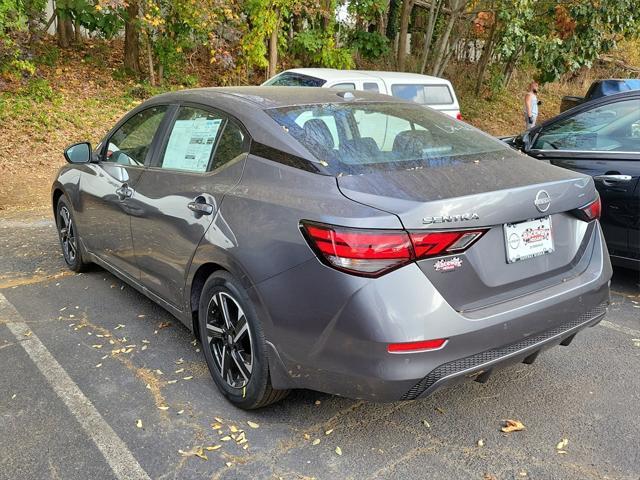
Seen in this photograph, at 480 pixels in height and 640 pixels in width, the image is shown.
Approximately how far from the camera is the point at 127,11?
39.8ft

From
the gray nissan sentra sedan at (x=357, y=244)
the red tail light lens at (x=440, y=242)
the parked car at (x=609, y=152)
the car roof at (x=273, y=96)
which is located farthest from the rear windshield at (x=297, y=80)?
the red tail light lens at (x=440, y=242)

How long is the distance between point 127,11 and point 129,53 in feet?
4.14

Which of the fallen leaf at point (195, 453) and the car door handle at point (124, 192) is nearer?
the fallen leaf at point (195, 453)

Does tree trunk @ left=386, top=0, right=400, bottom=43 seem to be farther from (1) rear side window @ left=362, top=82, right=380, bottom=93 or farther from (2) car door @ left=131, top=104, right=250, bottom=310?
(2) car door @ left=131, top=104, right=250, bottom=310

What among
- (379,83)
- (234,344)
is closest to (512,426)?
(234,344)

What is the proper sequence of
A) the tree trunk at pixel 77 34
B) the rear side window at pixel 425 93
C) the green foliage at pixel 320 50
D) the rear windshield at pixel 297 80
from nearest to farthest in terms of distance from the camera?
the rear windshield at pixel 297 80 → the rear side window at pixel 425 93 → the green foliage at pixel 320 50 → the tree trunk at pixel 77 34

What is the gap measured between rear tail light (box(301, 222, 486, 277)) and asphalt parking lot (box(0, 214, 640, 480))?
3.06 ft

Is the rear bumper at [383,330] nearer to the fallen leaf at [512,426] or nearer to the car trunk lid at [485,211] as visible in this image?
the car trunk lid at [485,211]

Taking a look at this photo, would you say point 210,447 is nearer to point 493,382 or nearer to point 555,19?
point 493,382

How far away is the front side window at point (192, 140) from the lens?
3242 mm

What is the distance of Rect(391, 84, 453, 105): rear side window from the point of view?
9.78 metres

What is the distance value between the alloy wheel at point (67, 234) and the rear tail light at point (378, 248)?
330 cm

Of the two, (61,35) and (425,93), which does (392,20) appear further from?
(61,35)

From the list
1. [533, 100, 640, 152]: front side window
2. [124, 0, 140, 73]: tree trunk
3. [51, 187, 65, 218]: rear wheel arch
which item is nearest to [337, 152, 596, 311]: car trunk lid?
[533, 100, 640, 152]: front side window
